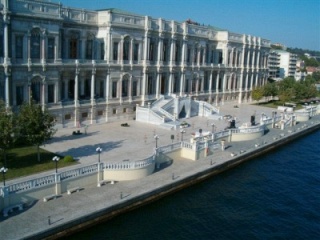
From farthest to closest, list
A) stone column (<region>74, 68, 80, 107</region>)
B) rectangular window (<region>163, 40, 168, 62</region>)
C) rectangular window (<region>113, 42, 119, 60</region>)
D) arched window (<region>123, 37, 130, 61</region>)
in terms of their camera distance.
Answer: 1. rectangular window (<region>163, 40, 168, 62</region>)
2. arched window (<region>123, 37, 130, 61</region>)
3. rectangular window (<region>113, 42, 119, 60</region>)
4. stone column (<region>74, 68, 80, 107</region>)

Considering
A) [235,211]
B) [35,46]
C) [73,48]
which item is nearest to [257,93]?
[73,48]

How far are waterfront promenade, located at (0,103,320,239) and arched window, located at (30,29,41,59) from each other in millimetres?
9355

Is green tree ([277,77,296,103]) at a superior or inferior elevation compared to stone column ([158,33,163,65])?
inferior

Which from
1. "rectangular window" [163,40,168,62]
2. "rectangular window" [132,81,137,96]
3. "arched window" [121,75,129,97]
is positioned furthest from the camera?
"rectangular window" [163,40,168,62]

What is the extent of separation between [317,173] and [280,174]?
441 cm

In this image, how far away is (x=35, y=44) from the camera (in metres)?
43.6

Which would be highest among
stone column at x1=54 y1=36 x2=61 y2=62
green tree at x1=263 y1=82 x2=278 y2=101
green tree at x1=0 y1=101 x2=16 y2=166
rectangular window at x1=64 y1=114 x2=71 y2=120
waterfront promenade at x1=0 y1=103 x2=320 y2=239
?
stone column at x1=54 y1=36 x2=61 y2=62

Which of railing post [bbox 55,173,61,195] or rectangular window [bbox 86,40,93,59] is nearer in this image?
railing post [bbox 55,173,61,195]

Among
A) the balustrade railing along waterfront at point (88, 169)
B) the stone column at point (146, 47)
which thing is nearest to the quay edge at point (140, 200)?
the balustrade railing along waterfront at point (88, 169)

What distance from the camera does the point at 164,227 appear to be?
26438mm

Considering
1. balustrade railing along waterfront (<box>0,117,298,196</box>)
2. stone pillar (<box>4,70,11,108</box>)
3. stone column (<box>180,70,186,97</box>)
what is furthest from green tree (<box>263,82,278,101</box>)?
stone pillar (<box>4,70,11,108</box>)

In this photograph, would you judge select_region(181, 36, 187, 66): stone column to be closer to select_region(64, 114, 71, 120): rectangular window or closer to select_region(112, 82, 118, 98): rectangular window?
select_region(112, 82, 118, 98): rectangular window

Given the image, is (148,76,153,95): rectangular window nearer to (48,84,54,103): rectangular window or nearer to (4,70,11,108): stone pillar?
(48,84,54,103): rectangular window

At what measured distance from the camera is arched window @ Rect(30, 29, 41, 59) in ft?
142
